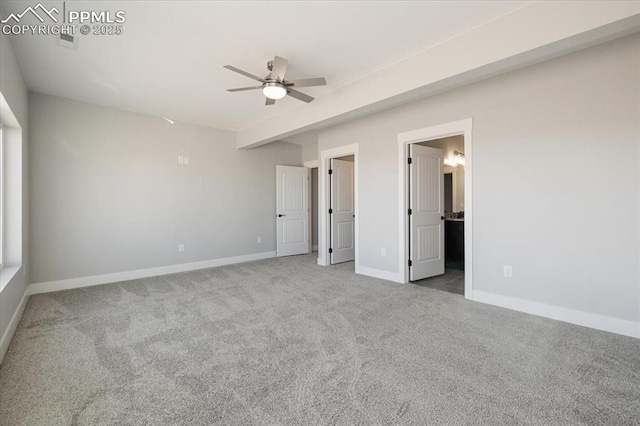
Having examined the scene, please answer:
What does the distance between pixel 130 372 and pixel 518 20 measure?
3.92m

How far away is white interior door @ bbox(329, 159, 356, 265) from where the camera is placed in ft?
18.4

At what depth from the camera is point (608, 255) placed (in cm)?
258

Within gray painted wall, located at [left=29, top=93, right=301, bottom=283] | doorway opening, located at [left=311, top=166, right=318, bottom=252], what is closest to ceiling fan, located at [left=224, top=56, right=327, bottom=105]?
gray painted wall, located at [left=29, top=93, right=301, bottom=283]

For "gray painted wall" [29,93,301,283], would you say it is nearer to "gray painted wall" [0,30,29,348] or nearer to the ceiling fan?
"gray painted wall" [0,30,29,348]

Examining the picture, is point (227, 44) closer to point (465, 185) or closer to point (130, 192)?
point (465, 185)

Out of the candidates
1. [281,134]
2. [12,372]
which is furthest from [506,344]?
[281,134]

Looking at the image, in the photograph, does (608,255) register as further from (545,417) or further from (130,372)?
(130,372)

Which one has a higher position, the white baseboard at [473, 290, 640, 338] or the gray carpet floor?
the white baseboard at [473, 290, 640, 338]

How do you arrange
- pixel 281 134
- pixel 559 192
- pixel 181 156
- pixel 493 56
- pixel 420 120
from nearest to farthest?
1. pixel 493 56
2. pixel 559 192
3. pixel 420 120
4. pixel 281 134
5. pixel 181 156

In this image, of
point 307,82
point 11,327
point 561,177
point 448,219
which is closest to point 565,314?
point 561,177

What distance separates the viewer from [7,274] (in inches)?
110

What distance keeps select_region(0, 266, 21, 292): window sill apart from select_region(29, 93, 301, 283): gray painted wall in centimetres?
101

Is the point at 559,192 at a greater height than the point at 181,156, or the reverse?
the point at 181,156

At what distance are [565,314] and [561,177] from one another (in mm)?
1323
